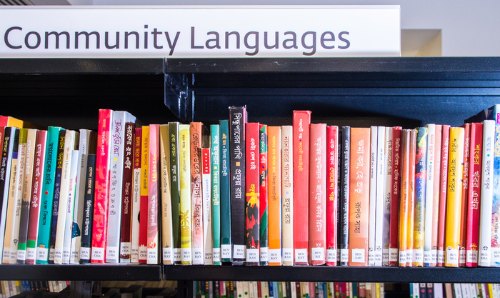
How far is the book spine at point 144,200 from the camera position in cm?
93

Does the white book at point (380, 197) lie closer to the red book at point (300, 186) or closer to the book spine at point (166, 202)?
Result: the red book at point (300, 186)

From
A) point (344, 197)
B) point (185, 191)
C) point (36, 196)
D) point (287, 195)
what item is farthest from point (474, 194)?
point (36, 196)

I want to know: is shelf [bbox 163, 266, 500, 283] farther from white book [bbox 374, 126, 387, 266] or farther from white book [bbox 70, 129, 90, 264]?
white book [bbox 70, 129, 90, 264]

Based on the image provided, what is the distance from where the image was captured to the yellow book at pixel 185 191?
0.91 metres

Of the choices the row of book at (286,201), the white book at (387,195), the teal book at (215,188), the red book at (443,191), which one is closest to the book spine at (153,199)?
the row of book at (286,201)

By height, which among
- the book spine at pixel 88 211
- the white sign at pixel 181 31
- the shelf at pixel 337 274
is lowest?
the shelf at pixel 337 274

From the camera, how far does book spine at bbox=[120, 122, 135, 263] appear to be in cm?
94

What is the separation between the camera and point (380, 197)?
927 millimetres

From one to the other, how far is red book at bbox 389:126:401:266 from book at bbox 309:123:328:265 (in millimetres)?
137

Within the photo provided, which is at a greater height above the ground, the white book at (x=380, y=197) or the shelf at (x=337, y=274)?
the white book at (x=380, y=197)

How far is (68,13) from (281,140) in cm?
54

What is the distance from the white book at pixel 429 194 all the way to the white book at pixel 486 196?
0.31 ft

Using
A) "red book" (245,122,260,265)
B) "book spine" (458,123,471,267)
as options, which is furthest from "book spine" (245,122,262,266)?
"book spine" (458,123,471,267)

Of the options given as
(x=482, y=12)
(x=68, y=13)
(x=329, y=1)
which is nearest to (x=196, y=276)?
(x=68, y=13)
